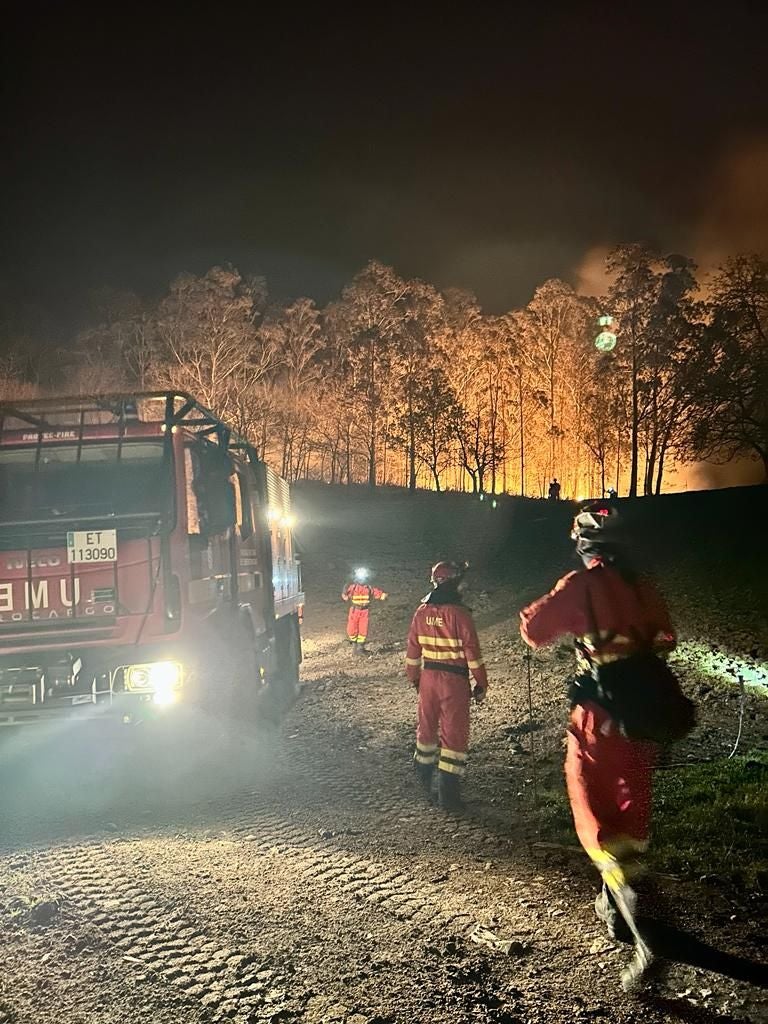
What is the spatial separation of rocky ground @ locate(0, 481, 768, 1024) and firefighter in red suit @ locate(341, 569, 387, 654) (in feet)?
14.9

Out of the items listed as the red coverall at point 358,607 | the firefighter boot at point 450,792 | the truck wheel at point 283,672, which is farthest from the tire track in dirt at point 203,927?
the red coverall at point 358,607

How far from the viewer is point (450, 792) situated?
585 cm

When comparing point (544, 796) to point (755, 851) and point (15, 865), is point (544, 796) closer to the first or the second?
point (755, 851)

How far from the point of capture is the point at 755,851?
4648mm

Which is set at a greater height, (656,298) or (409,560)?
(656,298)

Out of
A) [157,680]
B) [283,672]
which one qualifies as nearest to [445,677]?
[157,680]

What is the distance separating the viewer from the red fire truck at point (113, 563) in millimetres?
6023

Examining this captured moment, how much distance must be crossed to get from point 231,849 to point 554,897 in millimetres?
2091

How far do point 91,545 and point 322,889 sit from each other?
3.13m

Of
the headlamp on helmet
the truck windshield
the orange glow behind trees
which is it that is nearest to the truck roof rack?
the truck windshield

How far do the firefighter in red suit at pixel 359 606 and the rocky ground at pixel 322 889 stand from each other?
179 inches

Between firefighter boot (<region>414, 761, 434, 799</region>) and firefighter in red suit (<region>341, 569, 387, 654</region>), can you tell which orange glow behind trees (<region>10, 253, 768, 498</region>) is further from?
firefighter boot (<region>414, 761, 434, 799</region>)

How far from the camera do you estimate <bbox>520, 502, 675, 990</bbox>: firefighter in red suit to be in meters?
3.60

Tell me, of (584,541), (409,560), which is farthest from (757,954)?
(409,560)
